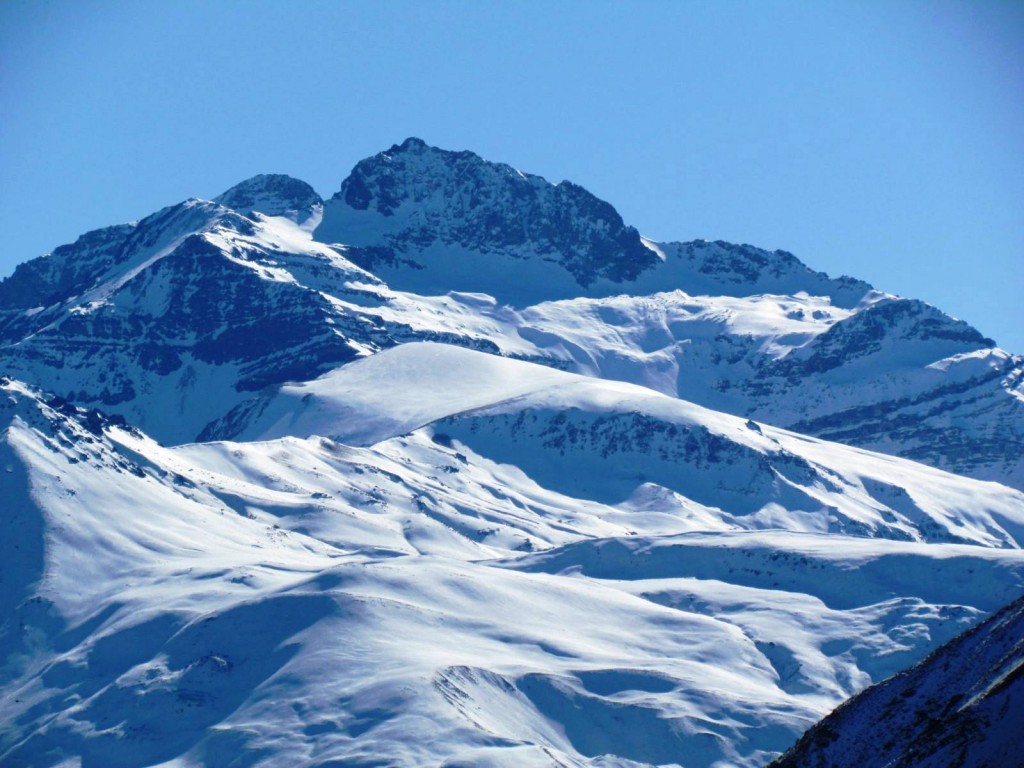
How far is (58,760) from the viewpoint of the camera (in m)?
187

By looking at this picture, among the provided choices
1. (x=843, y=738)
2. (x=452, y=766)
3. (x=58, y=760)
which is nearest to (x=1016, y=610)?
(x=843, y=738)

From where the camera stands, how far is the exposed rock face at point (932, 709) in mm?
48875

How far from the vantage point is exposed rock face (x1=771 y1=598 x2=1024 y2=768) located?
4888 cm

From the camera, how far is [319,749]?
178 metres

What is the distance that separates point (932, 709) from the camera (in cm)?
5331

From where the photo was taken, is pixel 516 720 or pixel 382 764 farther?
pixel 516 720

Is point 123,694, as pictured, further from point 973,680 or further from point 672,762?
point 973,680

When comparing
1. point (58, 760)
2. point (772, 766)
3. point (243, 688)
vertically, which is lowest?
point (58, 760)

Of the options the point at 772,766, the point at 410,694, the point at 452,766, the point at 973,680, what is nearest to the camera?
the point at 973,680

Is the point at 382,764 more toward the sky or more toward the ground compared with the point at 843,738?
more toward the ground

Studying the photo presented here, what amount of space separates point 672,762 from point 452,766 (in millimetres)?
30612

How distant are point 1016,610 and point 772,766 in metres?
8.97

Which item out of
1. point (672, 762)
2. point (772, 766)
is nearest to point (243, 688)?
point (672, 762)

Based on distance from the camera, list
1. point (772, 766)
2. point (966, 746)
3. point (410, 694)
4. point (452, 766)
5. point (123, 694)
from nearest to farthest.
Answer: point (966, 746) → point (772, 766) → point (452, 766) → point (410, 694) → point (123, 694)
